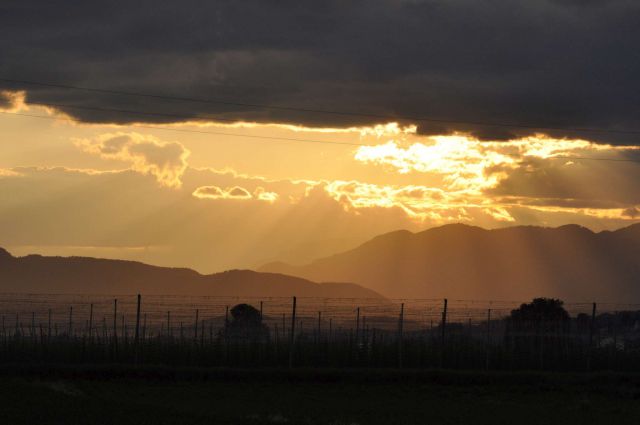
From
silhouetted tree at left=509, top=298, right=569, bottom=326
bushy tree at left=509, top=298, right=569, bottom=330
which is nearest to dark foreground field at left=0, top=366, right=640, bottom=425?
bushy tree at left=509, top=298, right=569, bottom=330

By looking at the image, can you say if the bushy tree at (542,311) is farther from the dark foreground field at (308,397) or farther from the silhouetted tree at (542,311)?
the dark foreground field at (308,397)

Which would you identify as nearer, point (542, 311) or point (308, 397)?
point (308, 397)

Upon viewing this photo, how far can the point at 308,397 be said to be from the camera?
3378 cm

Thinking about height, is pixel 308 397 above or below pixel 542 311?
below

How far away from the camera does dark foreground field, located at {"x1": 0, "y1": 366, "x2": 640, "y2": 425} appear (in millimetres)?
25922

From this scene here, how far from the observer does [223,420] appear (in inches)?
997

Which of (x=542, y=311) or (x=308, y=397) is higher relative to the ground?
(x=542, y=311)

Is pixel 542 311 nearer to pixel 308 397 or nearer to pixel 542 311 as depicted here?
pixel 542 311

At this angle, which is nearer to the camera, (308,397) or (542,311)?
(308,397)

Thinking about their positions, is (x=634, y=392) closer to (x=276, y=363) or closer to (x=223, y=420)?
(x=276, y=363)

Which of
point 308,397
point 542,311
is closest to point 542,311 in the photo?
point 542,311

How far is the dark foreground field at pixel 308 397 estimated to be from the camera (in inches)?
1021

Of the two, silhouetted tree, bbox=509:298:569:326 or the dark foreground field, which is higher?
silhouetted tree, bbox=509:298:569:326

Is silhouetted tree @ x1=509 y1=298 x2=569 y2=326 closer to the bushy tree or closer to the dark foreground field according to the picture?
the bushy tree
